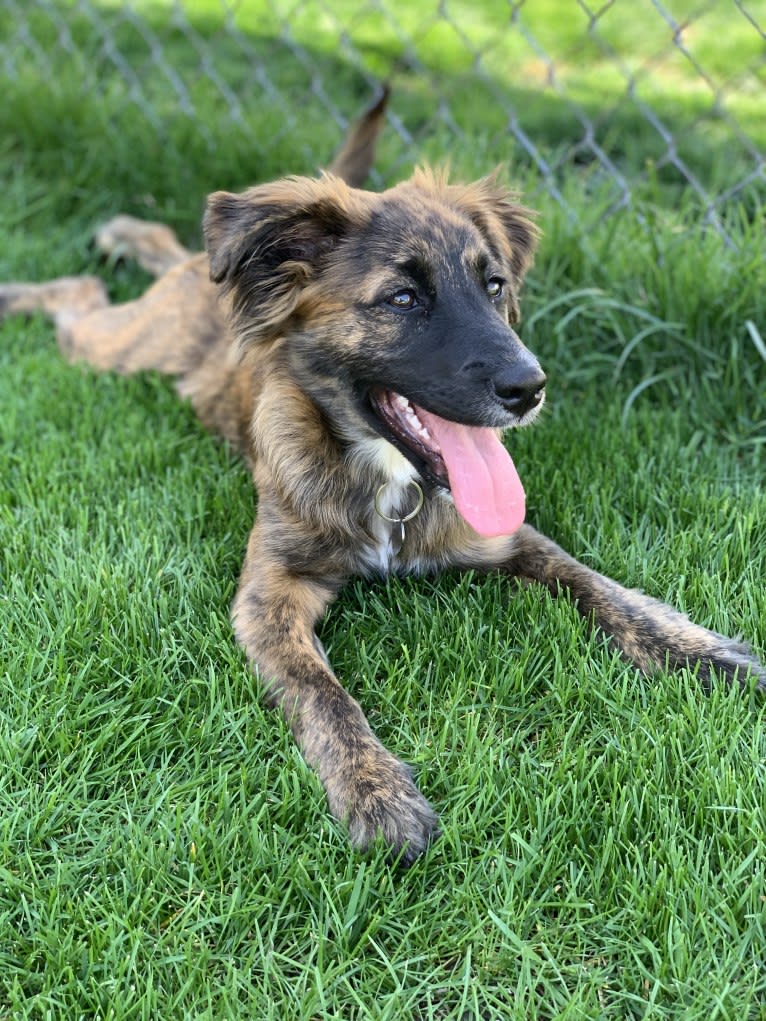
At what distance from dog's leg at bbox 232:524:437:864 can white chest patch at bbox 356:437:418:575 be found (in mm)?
153

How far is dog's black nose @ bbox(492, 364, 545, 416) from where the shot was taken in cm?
251

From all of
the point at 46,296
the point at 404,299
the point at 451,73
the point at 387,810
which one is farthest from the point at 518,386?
the point at 451,73

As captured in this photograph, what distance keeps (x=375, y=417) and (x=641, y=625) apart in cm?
90

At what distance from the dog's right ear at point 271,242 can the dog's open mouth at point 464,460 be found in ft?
1.26

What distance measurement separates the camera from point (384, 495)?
9.66 ft

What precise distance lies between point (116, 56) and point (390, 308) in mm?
4160

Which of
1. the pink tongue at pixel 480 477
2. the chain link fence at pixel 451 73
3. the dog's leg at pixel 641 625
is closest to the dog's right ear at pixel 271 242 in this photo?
the pink tongue at pixel 480 477

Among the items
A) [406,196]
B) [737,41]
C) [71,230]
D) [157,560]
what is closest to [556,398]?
[406,196]

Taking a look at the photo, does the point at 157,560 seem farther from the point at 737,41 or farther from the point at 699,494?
the point at 737,41

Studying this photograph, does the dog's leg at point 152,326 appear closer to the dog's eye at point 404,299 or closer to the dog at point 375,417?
the dog at point 375,417

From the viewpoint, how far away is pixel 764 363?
3703mm

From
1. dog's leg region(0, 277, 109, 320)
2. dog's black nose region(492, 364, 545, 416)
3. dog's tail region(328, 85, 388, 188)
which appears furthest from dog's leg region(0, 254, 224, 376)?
dog's black nose region(492, 364, 545, 416)

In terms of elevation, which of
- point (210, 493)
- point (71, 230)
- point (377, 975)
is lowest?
point (71, 230)

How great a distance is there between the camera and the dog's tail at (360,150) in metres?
4.11
